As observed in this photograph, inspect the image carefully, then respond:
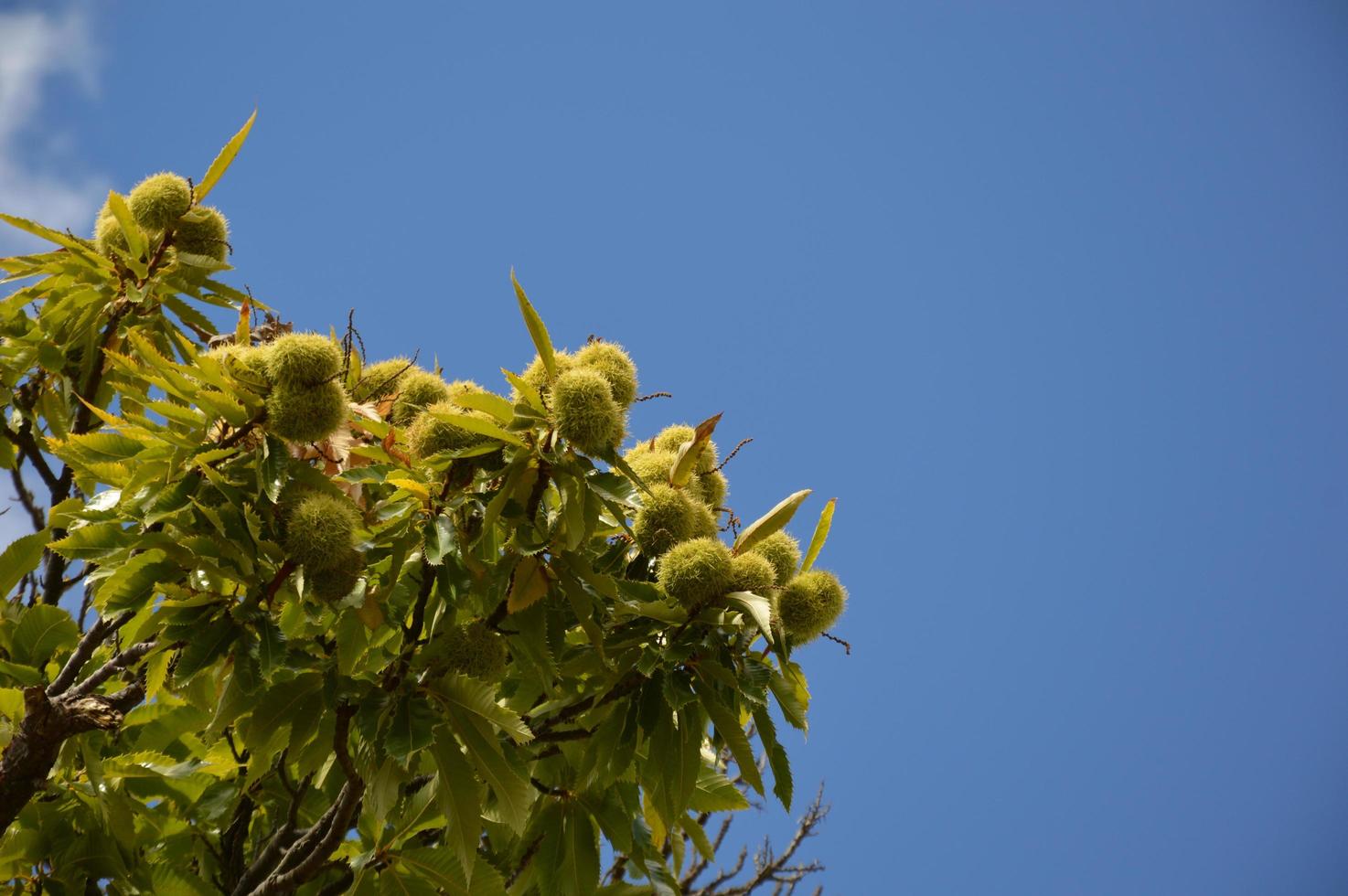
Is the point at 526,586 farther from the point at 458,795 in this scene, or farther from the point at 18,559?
the point at 18,559

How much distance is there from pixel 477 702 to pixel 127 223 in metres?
1.94

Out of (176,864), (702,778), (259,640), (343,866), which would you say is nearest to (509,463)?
(259,640)

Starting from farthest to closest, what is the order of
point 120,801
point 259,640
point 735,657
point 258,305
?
1. point 258,305
2. point 120,801
3. point 735,657
4. point 259,640

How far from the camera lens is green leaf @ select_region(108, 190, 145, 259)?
11.3 ft

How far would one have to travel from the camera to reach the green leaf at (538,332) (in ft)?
8.39

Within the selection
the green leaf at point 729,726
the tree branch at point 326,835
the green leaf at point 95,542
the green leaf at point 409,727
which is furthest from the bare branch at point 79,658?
the green leaf at point 729,726

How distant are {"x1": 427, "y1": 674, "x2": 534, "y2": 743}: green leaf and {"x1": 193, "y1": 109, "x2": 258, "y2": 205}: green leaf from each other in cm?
177

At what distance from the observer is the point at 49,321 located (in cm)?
369

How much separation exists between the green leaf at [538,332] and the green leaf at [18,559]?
5.37 ft

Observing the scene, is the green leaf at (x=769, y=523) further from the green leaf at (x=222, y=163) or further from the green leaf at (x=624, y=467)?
the green leaf at (x=222, y=163)

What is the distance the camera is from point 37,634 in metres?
3.31

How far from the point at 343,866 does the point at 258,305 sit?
166 cm

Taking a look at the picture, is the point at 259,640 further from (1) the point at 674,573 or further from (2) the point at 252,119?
(2) the point at 252,119

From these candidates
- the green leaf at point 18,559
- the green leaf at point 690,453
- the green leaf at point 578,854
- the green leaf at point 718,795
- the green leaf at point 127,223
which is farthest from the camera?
the green leaf at point 127,223
